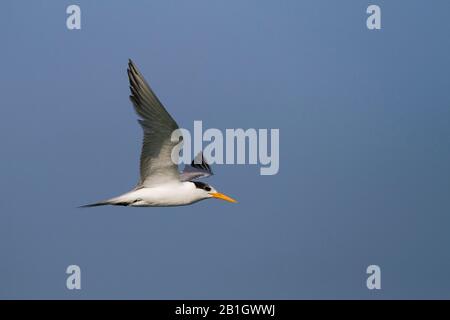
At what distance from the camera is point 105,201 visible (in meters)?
11.3

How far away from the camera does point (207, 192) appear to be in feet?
40.4

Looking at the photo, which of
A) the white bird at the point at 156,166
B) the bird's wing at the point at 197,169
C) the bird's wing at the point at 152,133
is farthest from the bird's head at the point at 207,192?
the bird's wing at the point at 197,169

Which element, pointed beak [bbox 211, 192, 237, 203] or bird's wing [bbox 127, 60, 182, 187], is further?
pointed beak [bbox 211, 192, 237, 203]

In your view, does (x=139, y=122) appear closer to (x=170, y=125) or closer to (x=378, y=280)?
(x=170, y=125)

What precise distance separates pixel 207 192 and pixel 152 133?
173cm

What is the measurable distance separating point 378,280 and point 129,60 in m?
7.07

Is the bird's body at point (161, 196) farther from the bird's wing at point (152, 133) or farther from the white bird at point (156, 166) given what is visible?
the bird's wing at point (152, 133)

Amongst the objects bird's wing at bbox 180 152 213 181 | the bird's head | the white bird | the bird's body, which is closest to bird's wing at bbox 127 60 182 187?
the white bird

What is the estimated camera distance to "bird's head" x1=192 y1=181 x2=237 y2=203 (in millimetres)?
12188

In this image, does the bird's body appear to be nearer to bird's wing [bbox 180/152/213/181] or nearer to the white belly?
the white belly

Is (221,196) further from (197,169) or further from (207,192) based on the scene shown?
(197,169)

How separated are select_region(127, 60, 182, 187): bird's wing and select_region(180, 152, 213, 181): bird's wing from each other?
1813 millimetres

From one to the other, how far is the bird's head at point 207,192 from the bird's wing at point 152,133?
0.49 meters

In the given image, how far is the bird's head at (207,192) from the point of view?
40.0 feet
